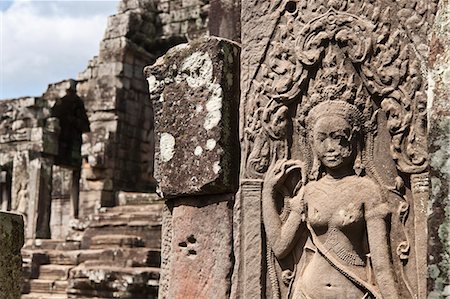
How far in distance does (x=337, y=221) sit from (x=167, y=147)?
3.63 ft

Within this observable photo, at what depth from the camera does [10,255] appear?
526 cm

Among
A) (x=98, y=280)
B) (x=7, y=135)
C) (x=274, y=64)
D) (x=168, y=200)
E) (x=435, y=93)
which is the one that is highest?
(x=7, y=135)

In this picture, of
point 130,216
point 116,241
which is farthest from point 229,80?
point 130,216

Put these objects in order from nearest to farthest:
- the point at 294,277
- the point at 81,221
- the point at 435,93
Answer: the point at 435,93, the point at 294,277, the point at 81,221

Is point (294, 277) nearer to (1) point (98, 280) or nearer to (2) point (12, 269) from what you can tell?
(2) point (12, 269)

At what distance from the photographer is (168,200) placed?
4.39m

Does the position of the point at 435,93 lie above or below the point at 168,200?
above

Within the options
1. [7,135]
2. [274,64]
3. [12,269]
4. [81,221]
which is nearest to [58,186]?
[7,135]

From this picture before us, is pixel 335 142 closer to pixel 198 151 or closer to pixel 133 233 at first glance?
pixel 198 151

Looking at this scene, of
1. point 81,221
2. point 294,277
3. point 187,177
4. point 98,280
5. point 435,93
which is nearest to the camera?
point 435,93

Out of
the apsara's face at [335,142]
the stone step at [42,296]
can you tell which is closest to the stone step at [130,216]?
the stone step at [42,296]

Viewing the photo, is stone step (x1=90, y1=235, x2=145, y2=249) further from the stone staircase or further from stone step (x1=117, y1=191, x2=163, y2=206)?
stone step (x1=117, y1=191, x2=163, y2=206)

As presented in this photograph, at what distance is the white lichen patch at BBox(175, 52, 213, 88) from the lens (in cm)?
420

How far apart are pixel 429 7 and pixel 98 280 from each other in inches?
352
